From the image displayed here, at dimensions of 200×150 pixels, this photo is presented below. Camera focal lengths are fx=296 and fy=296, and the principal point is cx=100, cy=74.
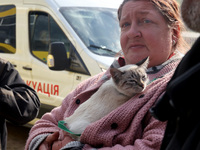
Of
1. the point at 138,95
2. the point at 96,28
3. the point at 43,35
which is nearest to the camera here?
the point at 138,95

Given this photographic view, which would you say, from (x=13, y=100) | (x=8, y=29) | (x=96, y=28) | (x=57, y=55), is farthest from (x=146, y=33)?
(x=8, y=29)

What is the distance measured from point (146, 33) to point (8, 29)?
4271 millimetres

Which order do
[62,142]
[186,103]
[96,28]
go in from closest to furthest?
[186,103], [62,142], [96,28]

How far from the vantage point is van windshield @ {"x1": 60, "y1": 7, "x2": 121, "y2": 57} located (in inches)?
179

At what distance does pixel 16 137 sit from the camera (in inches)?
243

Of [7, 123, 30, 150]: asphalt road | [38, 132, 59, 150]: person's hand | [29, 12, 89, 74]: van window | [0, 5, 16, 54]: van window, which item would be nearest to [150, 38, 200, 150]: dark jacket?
[38, 132, 59, 150]: person's hand

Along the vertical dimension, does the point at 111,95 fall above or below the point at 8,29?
above

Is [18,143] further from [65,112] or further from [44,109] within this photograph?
[65,112]

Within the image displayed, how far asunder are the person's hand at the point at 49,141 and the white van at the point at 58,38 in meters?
2.11

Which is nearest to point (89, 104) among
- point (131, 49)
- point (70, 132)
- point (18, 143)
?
point (70, 132)

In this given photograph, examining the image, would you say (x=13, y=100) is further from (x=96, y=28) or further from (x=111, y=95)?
(x=96, y=28)

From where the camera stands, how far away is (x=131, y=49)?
2139 mm

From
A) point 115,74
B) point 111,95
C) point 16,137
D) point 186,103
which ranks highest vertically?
point 186,103

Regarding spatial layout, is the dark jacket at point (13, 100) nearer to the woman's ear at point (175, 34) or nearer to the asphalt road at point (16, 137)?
the woman's ear at point (175, 34)
